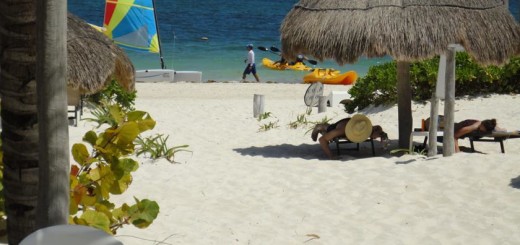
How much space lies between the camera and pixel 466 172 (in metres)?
7.95

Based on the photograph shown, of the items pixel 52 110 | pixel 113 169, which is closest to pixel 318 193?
pixel 113 169

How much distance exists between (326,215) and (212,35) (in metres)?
38.5

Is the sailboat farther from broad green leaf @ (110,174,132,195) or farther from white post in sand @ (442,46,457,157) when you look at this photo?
broad green leaf @ (110,174,132,195)

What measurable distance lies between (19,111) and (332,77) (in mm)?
20064

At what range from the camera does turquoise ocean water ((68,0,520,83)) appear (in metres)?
31.7

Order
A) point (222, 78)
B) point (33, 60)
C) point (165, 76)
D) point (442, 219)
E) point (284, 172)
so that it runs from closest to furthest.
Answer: point (33, 60) < point (442, 219) < point (284, 172) < point (165, 76) < point (222, 78)

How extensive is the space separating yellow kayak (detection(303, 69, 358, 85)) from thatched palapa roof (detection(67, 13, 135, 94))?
549 inches

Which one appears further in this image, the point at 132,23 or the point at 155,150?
the point at 132,23

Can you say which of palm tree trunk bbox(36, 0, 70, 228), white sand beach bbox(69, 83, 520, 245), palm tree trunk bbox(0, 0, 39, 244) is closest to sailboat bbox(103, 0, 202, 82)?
white sand beach bbox(69, 83, 520, 245)

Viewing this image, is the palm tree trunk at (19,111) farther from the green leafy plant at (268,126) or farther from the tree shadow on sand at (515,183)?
the green leafy plant at (268,126)

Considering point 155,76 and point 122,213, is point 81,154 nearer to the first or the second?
point 122,213

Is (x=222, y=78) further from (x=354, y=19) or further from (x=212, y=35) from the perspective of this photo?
(x=354, y=19)

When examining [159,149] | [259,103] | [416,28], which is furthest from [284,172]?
[259,103]

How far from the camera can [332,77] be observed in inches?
914
